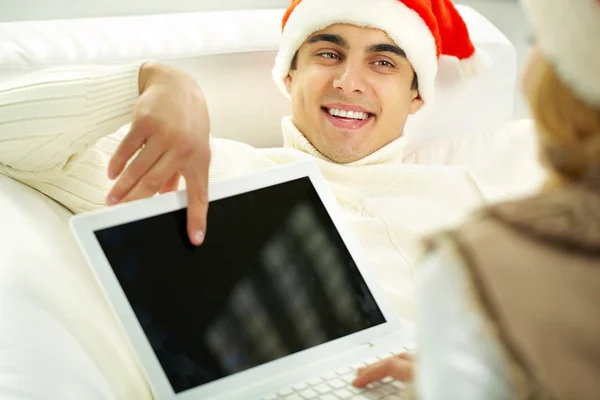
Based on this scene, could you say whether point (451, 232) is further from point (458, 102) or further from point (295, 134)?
point (458, 102)

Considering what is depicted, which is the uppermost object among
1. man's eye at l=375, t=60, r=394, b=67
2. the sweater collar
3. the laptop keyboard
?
man's eye at l=375, t=60, r=394, b=67

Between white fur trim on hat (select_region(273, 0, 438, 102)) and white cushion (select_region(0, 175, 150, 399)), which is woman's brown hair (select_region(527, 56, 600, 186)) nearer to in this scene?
white cushion (select_region(0, 175, 150, 399))

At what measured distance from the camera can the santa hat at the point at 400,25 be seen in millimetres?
1527

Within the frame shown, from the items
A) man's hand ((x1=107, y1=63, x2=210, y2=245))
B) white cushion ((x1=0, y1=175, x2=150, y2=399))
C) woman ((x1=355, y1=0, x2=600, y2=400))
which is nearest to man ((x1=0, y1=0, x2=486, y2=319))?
man's hand ((x1=107, y1=63, x2=210, y2=245))

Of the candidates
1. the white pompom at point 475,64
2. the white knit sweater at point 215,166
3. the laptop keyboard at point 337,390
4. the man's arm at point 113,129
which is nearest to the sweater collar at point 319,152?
the white knit sweater at point 215,166

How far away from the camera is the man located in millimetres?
962

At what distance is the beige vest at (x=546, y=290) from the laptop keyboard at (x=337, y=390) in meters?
0.41

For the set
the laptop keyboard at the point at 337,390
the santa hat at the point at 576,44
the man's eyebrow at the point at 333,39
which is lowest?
the laptop keyboard at the point at 337,390

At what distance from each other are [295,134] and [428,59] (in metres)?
0.35

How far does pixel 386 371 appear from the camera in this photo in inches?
34.5

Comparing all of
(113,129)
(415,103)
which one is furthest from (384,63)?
(113,129)

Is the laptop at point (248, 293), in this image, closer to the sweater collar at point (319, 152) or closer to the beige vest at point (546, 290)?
the beige vest at point (546, 290)

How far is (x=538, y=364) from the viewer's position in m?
0.46

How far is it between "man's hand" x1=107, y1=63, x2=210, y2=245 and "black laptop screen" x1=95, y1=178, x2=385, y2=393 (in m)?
0.03
